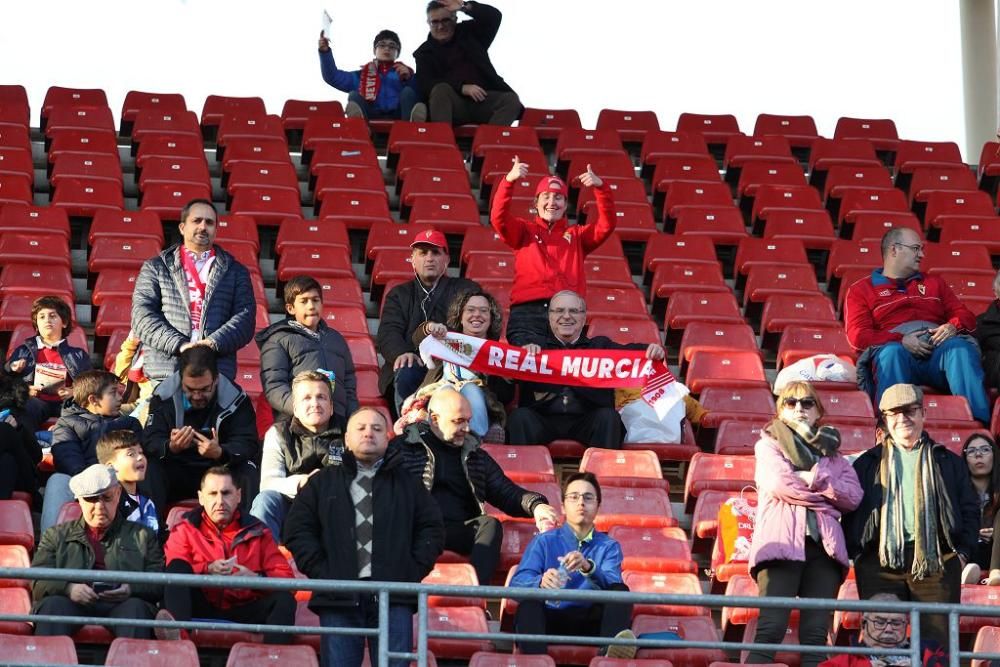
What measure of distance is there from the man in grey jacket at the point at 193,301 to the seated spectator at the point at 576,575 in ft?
6.84

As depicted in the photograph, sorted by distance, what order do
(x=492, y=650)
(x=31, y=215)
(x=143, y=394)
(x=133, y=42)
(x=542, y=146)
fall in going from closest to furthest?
(x=492, y=650)
(x=143, y=394)
(x=31, y=215)
(x=542, y=146)
(x=133, y=42)

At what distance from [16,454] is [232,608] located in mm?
1487

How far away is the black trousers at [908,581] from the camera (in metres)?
8.37

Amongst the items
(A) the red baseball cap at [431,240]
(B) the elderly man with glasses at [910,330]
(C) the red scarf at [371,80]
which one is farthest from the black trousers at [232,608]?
(C) the red scarf at [371,80]

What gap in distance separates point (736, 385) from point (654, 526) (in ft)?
6.07

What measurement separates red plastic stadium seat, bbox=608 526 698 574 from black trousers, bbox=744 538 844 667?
0.55 meters

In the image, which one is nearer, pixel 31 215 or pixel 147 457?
pixel 147 457

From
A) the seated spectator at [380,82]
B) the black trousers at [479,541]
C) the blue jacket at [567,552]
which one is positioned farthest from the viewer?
the seated spectator at [380,82]

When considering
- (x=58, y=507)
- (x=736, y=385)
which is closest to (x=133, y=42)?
(x=736, y=385)

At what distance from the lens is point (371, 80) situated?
1539 cm

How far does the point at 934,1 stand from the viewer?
65.3ft

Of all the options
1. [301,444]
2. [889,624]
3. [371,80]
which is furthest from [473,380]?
[371,80]

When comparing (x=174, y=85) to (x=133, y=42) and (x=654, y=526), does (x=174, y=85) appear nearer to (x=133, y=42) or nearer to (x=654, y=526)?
(x=133, y=42)

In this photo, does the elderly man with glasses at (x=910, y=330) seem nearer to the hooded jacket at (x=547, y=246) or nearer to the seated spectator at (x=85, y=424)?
the hooded jacket at (x=547, y=246)
